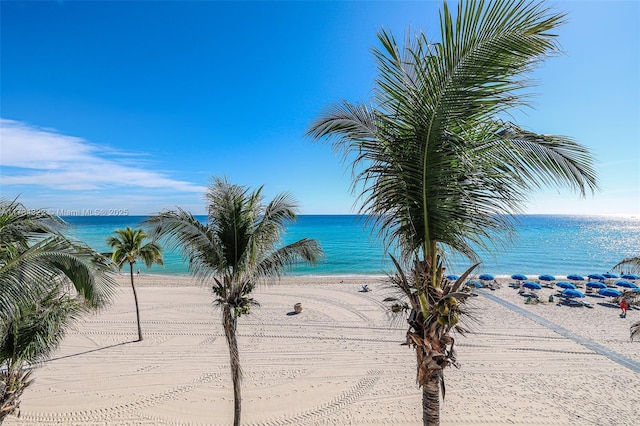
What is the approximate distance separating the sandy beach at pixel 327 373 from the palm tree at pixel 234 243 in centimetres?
283

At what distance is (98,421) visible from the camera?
8266 mm

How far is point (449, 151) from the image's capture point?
10.9 ft

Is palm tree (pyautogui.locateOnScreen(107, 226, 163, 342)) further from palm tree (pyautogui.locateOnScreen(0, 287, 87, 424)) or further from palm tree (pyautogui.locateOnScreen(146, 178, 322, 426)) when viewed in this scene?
palm tree (pyautogui.locateOnScreen(146, 178, 322, 426))

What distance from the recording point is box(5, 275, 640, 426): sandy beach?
28.1ft

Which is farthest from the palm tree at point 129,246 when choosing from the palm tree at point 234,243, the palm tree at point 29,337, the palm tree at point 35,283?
the palm tree at point 234,243

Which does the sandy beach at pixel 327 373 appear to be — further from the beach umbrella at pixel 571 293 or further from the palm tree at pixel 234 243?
the palm tree at pixel 234 243

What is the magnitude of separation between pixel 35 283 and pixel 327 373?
31.0 feet

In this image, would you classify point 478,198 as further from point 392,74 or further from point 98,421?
point 98,421

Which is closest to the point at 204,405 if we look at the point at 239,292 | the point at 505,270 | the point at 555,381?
the point at 239,292

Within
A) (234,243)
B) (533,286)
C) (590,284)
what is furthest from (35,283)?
(590,284)

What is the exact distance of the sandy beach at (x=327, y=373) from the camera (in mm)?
8578

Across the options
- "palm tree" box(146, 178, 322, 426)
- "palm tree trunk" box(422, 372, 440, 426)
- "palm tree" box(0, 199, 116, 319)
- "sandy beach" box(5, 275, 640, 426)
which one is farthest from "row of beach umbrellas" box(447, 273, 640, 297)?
"palm tree" box(0, 199, 116, 319)

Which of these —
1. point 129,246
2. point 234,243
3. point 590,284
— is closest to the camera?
point 234,243

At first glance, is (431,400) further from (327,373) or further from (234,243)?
(327,373)
